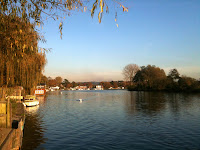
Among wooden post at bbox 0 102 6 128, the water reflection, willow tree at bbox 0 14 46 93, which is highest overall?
willow tree at bbox 0 14 46 93

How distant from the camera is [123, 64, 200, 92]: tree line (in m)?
82.8

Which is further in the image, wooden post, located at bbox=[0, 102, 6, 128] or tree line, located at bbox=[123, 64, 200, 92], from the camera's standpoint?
tree line, located at bbox=[123, 64, 200, 92]

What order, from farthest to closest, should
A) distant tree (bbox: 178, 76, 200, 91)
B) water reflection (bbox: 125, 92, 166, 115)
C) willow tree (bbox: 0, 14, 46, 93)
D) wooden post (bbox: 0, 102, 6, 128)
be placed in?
distant tree (bbox: 178, 76, 200, 91) → water reflection (bbox: 125, 92, 166, 115) → wooden post (bbox: 0, 102, 6, 128) → willow tree (bbox: 0, 14, 46, 93)

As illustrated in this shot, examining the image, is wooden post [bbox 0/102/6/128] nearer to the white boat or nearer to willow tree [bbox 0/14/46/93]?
willow tree [bbox 0/14/46/93]

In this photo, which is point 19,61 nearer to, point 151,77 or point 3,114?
point 3,114

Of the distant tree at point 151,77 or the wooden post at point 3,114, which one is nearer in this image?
the wooden post at point 3,114

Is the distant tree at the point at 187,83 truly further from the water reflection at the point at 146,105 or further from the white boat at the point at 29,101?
the white boat at the point at 29,101

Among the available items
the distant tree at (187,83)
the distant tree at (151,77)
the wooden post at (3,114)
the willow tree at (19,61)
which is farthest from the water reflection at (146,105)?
the distant tree at (151,77)

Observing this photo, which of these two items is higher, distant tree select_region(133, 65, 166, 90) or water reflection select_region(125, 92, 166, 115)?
distant tree select_region(133, 65, 166, 90)

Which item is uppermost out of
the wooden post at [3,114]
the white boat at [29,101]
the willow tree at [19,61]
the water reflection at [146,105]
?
the willow tree at [19,61]

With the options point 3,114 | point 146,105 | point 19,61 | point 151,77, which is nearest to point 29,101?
point 19,61

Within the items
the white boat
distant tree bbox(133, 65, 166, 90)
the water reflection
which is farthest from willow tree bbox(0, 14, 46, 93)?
distant tree bbox(133, 65, 166, 90)

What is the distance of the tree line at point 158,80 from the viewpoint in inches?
3259

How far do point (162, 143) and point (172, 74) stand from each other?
282 feet
